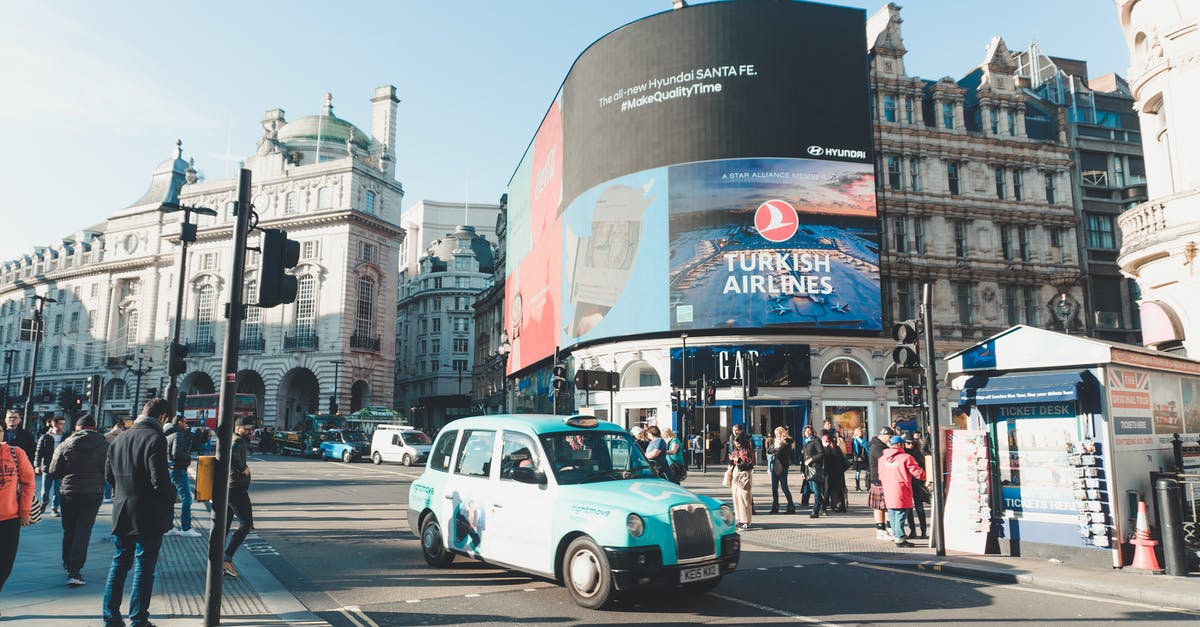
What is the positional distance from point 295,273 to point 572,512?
6453cm

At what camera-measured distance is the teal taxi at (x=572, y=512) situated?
23.9 ft

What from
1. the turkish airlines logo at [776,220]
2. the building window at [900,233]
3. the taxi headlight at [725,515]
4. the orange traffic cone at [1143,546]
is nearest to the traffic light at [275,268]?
the taxi headlight at [725,515]

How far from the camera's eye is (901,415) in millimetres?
37875

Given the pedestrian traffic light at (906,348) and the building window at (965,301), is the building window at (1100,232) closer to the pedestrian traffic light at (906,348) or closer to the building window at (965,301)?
the building window at (965,301)

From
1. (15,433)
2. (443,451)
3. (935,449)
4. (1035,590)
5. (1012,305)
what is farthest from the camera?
(1012,305)

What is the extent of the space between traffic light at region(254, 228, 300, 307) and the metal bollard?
1052 cm

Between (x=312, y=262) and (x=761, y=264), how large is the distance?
40702 millimetres

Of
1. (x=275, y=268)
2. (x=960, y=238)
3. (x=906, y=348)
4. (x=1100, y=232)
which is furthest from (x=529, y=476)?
(x=1100, y=232)

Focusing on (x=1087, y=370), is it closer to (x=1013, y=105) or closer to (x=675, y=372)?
(x=675, y=372)

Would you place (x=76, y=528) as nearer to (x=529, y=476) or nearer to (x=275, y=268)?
(x=275, y=268)

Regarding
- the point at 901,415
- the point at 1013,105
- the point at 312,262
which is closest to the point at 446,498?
the point at 901,415

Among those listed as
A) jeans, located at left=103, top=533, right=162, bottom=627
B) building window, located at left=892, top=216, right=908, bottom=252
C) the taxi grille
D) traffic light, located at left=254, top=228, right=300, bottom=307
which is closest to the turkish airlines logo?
building window, located at left=892, top=216, right=908, bottom=252

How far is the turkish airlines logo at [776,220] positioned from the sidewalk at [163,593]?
2952 centimetres

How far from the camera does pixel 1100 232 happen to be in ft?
145
